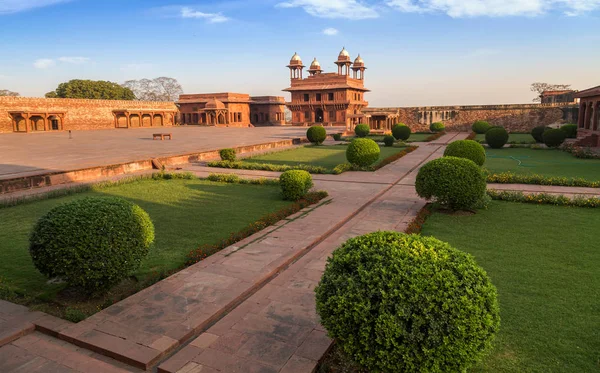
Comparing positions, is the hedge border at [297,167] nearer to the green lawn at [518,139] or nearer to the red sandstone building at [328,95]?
the green lawn at [518,139]

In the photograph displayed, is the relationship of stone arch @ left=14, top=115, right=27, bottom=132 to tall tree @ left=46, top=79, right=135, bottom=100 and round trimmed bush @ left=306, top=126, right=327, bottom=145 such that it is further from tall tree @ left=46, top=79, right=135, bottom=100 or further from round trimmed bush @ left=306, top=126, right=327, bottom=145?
round trimmed bush @ left=306, top=126, right=327, bottom=145

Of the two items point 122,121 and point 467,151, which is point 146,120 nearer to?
point 122,121

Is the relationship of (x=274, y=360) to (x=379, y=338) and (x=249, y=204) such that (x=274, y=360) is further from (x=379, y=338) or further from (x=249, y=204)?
(x=249, y=204)

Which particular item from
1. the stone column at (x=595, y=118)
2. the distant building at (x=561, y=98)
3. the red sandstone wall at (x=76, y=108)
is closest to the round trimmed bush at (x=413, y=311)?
the stone column at (x=595, y=118)

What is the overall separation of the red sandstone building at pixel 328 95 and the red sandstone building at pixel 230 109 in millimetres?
4895

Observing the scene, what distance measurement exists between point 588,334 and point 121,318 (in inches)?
163

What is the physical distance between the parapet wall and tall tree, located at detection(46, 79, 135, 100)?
1417 inches

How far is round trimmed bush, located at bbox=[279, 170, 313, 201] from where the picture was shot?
872cm

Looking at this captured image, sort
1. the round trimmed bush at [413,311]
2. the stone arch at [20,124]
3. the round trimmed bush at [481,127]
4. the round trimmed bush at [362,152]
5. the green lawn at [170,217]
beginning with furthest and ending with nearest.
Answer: the stone arch at [20,124] → the round trimmed bush at [481,127] → the round trimmed bush at [362,152] → the green lawn at [170,217] → the round trimmed bush at [413,311]

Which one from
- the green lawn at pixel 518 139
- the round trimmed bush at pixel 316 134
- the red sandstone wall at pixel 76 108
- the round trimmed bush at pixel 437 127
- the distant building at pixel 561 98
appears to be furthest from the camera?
the round trimmed bush at pixel 437 127

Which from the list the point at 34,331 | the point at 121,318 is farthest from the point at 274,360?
the point at 34,331

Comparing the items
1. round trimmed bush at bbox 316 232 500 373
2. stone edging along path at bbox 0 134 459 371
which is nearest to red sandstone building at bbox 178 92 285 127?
stone edging along path at bbox 0 134 459 371

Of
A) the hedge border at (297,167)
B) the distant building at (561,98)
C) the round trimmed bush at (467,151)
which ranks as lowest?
the hedge border at (297,167)

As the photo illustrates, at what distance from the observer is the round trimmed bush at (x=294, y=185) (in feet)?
28.6
